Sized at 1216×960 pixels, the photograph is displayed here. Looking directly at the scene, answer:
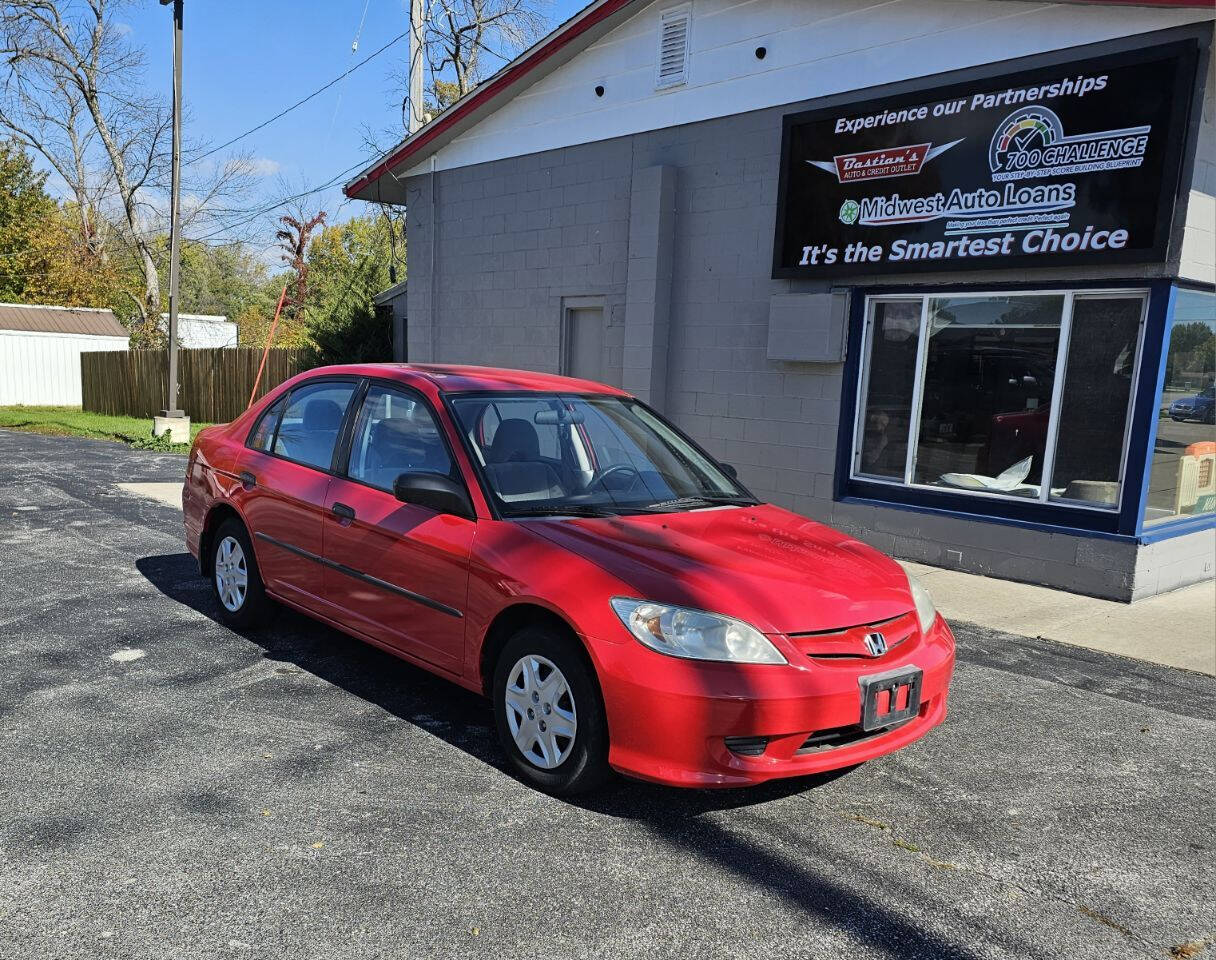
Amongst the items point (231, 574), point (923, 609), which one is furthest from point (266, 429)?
point (923, 609)

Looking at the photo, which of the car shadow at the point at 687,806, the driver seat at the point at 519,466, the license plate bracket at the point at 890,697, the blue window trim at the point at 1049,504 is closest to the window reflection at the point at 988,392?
the blue window trim at the point at 1049,504

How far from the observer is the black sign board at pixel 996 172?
683 centimetres

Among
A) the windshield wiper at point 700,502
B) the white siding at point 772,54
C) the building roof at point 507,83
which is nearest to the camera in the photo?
the windshield wiper at point 700,502

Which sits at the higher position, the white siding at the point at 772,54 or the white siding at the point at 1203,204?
the white siding at the point at 772,54

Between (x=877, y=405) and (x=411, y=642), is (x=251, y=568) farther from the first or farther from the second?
(x=877, y=405)

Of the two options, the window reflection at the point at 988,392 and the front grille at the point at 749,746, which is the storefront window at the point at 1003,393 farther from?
the front grille at the point at 749,746

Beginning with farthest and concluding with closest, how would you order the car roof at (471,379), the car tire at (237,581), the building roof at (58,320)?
the building roof at (58,320), the car tire at (237,581), the car roof at (471,379)

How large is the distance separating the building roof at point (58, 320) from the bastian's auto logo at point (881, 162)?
29638mm

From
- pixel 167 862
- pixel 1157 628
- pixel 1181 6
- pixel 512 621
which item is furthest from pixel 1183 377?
pixel 167 862

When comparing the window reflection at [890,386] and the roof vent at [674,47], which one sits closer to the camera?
the window reflection at [890,386]

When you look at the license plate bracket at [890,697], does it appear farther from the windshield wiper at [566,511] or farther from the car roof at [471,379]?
the car roof at [471,379]

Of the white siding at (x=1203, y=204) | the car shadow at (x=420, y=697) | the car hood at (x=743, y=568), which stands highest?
the white siding at (x=1203, y=204)

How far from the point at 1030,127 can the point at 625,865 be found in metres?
6.68

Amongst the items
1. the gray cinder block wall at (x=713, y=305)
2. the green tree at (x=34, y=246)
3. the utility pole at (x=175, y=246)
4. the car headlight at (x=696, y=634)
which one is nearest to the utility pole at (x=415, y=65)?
the gray cinder block wall at (x=713, y=305)
